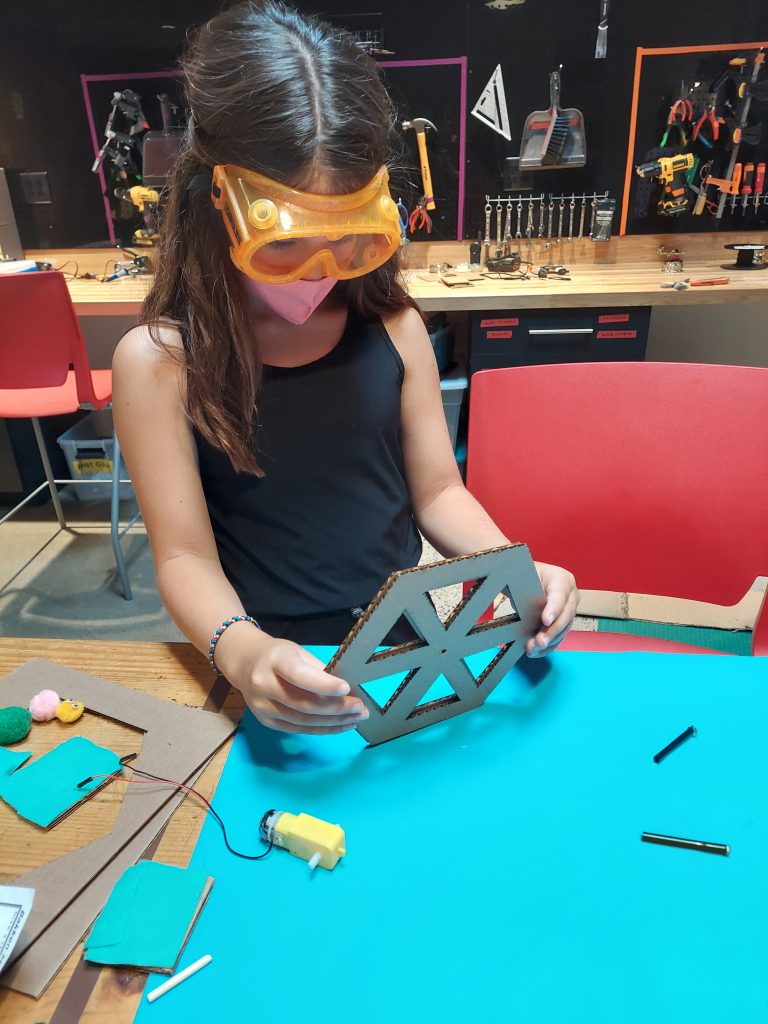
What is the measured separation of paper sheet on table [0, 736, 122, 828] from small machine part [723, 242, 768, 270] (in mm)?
2639

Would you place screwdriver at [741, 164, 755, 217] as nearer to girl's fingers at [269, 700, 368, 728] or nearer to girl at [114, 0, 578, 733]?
girl at [114, 0, 578, 733]

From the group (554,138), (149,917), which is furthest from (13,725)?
(554,138)

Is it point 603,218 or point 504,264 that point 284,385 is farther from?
point 603,218

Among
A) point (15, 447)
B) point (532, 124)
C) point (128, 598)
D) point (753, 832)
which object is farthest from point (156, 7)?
point (753, 832)

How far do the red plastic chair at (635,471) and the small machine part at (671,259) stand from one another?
5.83ft

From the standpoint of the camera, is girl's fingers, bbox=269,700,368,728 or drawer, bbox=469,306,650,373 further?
drawer, bbox=469,306,650,373

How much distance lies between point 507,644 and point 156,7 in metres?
2.92

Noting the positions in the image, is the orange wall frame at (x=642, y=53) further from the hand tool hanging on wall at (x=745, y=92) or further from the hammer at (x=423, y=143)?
the hammer at (x=423, y=143)

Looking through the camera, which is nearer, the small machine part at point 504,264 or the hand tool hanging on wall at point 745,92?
the hand tool hanging on wall at point 745,92

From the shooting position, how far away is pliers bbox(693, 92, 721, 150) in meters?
2.51

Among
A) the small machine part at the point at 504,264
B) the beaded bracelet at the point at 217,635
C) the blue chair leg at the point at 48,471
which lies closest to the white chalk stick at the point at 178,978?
the beaded bracelet at the point at 217,635

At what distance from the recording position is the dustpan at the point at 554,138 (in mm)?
2582

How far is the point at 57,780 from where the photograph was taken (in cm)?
66

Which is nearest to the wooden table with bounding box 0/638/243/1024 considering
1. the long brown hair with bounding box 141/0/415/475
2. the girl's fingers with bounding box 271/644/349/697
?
the girl's fingers with bounding box 271/644/349/697
